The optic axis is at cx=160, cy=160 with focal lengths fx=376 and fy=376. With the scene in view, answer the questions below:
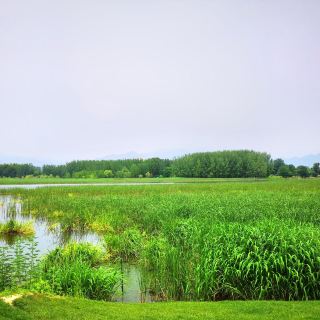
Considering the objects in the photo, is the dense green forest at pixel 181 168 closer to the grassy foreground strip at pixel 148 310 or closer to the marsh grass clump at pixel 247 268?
the marsh grass clump at pixel 247 268

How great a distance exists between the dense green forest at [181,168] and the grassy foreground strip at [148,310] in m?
118

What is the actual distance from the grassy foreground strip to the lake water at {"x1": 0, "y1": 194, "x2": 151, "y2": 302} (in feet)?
8.78

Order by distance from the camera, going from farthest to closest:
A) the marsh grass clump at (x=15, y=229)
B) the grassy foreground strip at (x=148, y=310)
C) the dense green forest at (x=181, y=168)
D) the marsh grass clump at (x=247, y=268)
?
the dense green forest at (x=181, y=168)
the marsh grass clump at (x=15, y=229)
the marsh grass clump at (x=247, y=268)
the grassy foreground strip at (x=148, y=310)

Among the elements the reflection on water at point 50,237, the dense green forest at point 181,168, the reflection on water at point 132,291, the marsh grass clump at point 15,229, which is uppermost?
the dense green forest at point 181,168

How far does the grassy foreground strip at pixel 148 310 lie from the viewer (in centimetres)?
689

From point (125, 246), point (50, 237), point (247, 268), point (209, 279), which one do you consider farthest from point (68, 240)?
point (247, 268)

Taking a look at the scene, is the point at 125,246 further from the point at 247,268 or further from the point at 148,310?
the point at 148,310

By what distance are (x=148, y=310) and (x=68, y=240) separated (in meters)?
12.6

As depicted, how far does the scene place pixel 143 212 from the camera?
75.0 ft

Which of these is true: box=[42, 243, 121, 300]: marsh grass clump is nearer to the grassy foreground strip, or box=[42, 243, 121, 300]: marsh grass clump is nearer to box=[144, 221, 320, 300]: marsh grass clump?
box=[144, 221, 320, 300]: marsh grass clump

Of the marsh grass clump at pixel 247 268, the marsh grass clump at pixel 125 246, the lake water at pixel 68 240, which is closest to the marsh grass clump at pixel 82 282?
the lake water at pixel 68 240

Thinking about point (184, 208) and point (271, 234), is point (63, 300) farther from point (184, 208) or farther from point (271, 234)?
point (184, 208)

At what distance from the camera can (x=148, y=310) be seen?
7.61 meters

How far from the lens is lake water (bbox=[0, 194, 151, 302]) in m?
10.7
